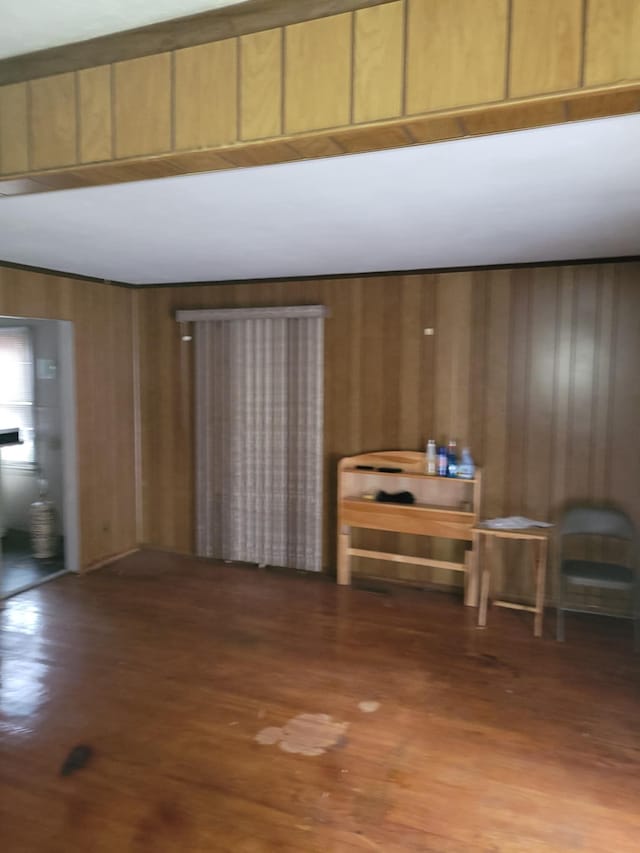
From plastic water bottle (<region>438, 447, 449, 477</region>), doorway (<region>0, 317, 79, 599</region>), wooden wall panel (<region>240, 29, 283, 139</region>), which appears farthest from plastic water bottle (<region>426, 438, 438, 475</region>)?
wooden wall panel (<region>240, 29, 283, 139</region>)

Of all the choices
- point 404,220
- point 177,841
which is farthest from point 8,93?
point 177,841

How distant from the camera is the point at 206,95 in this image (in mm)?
1506

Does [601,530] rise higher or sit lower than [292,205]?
lower

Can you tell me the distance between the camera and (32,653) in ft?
11.5

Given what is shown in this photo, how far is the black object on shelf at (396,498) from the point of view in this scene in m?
4.43

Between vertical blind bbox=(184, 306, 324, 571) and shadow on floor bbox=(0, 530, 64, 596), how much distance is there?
1.26 m

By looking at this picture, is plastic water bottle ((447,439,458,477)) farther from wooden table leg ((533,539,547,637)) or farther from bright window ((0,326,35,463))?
bright window ((0,326,35,463))

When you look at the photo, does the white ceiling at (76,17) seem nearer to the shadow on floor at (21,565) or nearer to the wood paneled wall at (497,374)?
the wood paneled wall at (497,374)

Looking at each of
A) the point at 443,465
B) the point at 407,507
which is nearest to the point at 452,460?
the point at 443,465

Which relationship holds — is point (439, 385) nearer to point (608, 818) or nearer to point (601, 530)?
point (601, 530)

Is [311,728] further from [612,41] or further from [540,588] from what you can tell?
[612,41]

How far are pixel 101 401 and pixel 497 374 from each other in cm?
313

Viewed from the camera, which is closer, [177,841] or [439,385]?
[177,841]

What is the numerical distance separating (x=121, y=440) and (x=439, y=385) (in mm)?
2740
